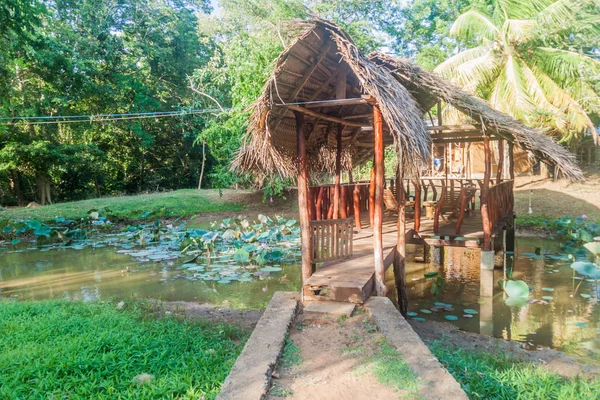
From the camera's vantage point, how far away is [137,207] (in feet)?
59.5

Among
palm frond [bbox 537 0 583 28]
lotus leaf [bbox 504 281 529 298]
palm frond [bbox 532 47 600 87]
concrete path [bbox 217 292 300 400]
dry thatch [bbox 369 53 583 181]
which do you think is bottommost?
lotus leaf [bbox 504 281 529 298]

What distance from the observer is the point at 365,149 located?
11.7 m

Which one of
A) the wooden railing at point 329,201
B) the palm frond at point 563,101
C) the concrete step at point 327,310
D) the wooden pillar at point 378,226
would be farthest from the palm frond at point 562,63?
the concrete step at point 327,310

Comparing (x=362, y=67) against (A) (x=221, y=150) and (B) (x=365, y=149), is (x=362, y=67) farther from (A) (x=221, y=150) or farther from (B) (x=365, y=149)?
(A) (x=221, y=150)

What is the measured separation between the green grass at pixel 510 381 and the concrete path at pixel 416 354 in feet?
1.43

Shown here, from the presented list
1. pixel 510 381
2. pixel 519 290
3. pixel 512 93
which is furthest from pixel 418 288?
pixel 512 93

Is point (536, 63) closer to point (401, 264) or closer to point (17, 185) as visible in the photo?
point (401, 264)

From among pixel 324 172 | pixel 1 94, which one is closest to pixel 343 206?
pixel 324 172

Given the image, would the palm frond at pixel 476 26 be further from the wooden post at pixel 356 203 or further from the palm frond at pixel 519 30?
the wooden post at pixel 356 203

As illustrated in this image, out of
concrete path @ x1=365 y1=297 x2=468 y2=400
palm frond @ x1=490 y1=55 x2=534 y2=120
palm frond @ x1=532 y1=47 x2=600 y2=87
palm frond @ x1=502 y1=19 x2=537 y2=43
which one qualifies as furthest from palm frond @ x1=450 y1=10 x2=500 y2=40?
concrete path @ x1=365 y1=297 x2=468 y2=400

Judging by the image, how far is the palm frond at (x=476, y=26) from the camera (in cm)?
1548

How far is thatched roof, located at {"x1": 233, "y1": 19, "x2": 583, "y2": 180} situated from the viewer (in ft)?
17.2

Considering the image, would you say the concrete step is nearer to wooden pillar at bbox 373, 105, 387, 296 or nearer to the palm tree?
wooden pillar at bbox 373, 105, 387, 296

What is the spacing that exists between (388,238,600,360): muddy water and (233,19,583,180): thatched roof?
6.98ft
